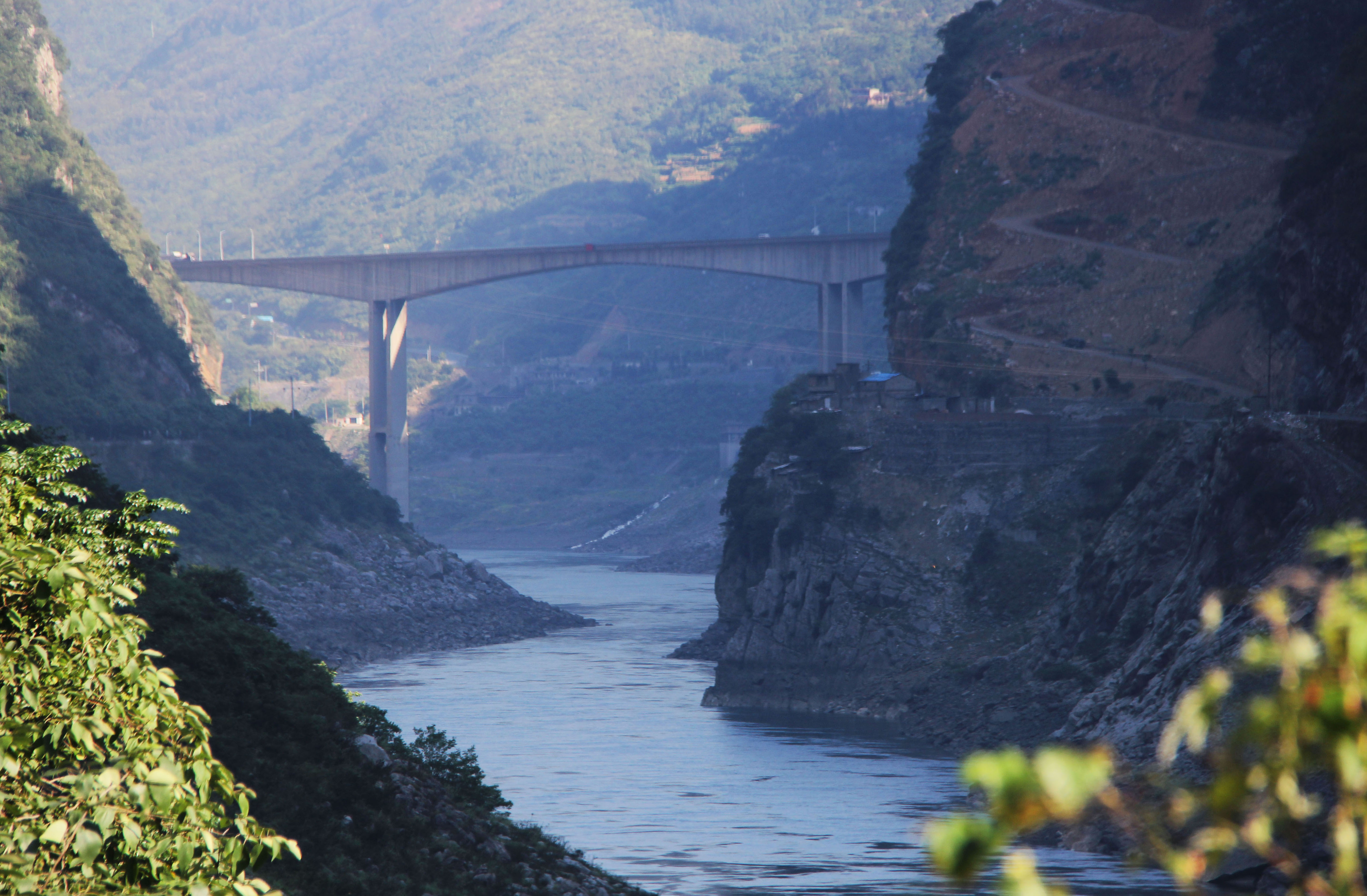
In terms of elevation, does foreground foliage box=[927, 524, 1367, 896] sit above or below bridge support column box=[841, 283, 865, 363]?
below

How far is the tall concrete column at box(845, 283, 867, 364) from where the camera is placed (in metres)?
115

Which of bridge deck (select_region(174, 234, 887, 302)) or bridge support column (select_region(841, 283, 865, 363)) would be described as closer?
bridge support column (select_region(841, 283, 865, 363))

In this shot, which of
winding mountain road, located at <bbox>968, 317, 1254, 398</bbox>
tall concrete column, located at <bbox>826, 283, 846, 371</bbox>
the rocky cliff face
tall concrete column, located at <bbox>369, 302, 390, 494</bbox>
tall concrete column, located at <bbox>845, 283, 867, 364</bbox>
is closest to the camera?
the rocky cliff face

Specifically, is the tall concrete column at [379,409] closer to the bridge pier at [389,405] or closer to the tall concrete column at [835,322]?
the bridge pier at [389,405]

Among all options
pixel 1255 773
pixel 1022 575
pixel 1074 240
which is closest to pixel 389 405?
pixel 1074 240

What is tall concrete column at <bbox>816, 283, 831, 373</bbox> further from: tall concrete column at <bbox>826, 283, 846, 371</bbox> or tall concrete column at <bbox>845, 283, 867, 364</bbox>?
tall concrete column at <bbox>845, 283, 867, 364</bbox>

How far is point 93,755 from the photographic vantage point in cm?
1171

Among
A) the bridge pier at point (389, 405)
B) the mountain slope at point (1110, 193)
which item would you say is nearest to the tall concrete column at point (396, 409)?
the bridge pier at point (389, 405)

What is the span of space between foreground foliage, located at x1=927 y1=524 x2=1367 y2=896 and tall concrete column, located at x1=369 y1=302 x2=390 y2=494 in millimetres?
120925

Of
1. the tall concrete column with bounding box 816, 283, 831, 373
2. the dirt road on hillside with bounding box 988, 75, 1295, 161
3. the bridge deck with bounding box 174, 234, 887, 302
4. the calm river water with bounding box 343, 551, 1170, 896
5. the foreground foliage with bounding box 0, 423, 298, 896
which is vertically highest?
the dirt road on hillside with bounding box 988, 75, 1295, 161

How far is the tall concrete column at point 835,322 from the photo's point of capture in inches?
4547

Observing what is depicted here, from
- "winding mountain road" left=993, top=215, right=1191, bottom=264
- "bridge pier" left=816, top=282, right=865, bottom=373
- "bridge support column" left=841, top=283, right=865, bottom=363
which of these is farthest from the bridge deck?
"winding mountain road" left=993, top=215, right=1191, bottom=264

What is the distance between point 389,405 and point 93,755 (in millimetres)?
114595

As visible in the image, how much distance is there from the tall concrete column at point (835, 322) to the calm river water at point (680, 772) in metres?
27.9
